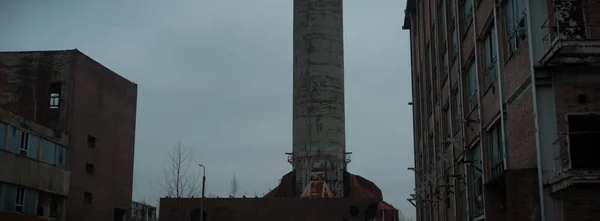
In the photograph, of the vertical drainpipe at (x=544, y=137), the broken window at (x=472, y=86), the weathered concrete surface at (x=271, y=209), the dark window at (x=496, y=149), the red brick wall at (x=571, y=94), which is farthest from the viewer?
the weathered concrete surface at (x=271, y=209)

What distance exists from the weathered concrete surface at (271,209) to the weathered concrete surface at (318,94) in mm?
7772

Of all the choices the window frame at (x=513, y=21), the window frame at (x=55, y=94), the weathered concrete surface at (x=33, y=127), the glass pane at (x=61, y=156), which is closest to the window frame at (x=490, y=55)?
the window frame at (x=513, y=21)

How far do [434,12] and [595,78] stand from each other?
1596 cm

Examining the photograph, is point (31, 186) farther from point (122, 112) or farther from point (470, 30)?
point (470, 30)

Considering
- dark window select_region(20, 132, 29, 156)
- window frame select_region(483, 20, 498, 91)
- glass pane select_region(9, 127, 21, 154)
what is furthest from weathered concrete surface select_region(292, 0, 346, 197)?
window frame select_region(483, 20, 498, 91)

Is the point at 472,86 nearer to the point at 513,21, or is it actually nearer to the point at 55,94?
the point at 513,21

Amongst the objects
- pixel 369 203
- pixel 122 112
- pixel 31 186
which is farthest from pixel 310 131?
pixel 31 186

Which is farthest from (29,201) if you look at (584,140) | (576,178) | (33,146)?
(576,178)

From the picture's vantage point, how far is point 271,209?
42.7 metres

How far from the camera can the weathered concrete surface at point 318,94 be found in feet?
167

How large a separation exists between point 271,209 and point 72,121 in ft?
41.1

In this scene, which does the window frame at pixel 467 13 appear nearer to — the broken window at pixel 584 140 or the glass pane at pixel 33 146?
the broken window at pixel 584 140

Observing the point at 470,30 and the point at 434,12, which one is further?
the point at 434,12

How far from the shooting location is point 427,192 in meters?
35.2
